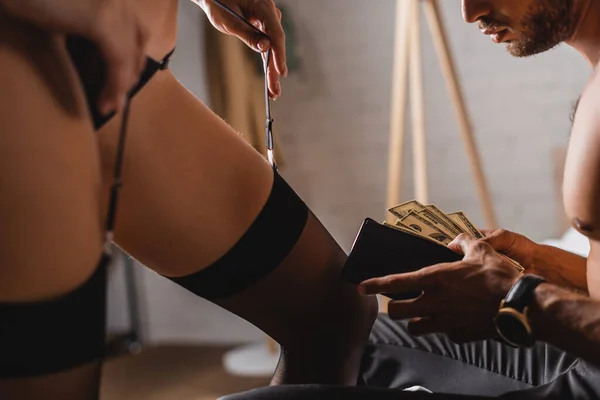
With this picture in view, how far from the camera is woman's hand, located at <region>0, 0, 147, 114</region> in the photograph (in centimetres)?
55

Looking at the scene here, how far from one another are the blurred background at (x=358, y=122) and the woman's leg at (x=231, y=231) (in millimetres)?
1537

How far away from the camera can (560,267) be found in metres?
1.22

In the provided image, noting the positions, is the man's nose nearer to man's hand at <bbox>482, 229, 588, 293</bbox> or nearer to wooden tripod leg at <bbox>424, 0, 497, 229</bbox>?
man's hand at <bbox>482, 229, 588, 293</bbox>

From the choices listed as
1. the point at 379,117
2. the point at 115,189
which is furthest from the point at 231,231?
the point at 379,117

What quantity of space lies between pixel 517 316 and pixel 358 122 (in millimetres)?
2128

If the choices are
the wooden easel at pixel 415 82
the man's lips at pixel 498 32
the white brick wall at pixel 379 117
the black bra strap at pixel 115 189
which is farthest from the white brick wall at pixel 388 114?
the black bra strap at pixel 115 189

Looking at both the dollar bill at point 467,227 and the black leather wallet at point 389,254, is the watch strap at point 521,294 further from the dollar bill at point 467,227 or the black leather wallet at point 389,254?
the dollar bill at point 467,227

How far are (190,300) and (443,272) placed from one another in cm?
245

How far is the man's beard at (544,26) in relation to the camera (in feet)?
3.89

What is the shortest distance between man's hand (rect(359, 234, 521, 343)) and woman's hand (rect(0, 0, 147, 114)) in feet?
1.33

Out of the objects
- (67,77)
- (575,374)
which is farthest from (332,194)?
(67,77)

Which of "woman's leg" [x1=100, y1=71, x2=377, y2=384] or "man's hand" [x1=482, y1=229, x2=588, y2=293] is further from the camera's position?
"man's hand" [x1=482, y1=229, x2=588, y2=293]

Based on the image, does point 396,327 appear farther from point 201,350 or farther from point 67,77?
point 201,350

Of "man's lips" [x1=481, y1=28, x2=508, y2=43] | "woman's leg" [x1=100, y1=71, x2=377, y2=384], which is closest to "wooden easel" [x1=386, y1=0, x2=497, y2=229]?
"man's lips" [x1=481, y1=28, x2=508, y2=43]
